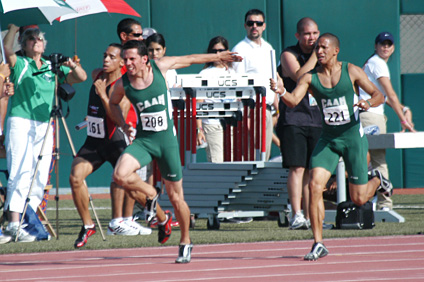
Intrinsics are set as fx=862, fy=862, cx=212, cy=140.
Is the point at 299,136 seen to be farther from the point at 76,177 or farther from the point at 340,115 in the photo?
the point at 76,177

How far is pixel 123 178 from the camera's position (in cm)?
732

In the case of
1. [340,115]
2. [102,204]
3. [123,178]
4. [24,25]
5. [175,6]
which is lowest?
[102,204]

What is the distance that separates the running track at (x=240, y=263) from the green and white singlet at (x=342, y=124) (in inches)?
32.0

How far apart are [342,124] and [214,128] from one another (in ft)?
11.7

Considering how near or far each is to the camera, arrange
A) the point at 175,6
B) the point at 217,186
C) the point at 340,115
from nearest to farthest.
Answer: the point at 340,115
the point at 217,186
the point at 175,6

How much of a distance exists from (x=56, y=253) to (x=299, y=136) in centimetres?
311

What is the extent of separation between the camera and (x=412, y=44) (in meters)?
15.9

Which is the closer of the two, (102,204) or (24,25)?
(24,25)

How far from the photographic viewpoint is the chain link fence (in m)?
15.8

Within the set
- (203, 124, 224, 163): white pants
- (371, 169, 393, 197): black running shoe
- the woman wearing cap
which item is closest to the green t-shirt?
(203, 124, 224, 163): white pants

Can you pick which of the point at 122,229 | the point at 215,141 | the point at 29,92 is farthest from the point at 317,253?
the point at 215,141

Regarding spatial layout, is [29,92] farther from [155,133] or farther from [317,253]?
[317,253]

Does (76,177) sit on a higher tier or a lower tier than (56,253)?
higher

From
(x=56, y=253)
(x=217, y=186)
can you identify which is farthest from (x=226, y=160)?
(x=56, y=253)
